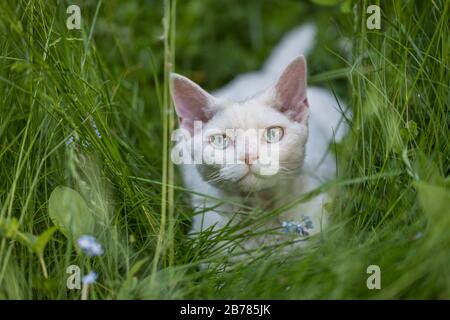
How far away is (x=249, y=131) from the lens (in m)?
2.23

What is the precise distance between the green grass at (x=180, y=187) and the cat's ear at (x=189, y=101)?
0.63 feet

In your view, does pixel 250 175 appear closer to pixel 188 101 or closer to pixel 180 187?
pixel 180 187

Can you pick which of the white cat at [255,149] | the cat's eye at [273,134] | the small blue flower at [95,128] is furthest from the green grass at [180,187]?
the cat's eye at [273,134]

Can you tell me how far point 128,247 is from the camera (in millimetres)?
1995

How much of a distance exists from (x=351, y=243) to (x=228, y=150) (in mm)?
550

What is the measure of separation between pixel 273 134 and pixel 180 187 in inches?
16.1

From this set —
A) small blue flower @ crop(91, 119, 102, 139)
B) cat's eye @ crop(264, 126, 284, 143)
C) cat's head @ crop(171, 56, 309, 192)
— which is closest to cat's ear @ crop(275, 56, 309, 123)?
cat's head @ crop(171, 56, 309, 192)

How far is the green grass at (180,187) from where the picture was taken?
5.74 feet

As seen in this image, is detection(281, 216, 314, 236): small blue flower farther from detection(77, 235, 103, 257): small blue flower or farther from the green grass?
detection(77, 235, 103, 257): small blue flower

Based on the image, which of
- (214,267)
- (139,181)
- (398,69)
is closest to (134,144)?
(139,181)

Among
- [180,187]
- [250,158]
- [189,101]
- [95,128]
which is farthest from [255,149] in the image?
[95,128]

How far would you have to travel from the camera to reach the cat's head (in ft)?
7.09

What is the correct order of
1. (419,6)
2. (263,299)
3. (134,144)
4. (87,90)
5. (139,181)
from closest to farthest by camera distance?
(263,299) → (87,90) → (139,181) → (419,6) → (134,144)
